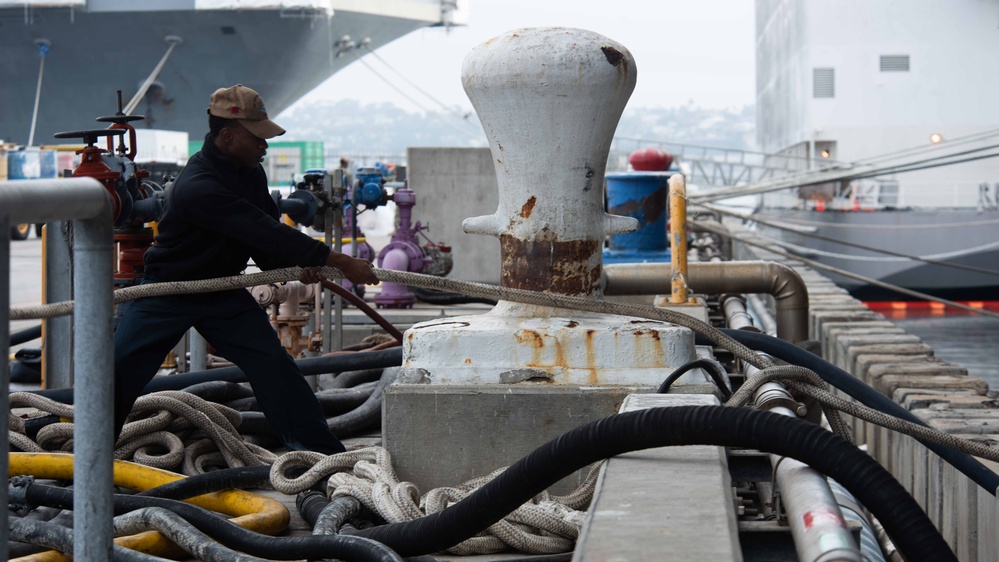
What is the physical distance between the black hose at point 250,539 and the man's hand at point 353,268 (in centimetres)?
107

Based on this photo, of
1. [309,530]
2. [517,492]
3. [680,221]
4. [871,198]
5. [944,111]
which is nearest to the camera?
[517,492]

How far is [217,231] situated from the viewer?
4.31 m

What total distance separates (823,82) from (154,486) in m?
35.9

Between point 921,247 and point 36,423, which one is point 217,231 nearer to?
point 36,423

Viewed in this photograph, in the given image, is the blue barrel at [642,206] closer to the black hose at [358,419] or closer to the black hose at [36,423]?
the black hose at [358,419]

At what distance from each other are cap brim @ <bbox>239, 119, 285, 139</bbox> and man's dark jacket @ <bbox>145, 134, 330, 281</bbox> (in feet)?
0.50

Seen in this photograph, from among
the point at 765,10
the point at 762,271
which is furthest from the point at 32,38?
the point at 762,271

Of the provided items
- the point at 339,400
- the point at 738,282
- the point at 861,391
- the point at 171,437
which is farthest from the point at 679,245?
the point at 171,437

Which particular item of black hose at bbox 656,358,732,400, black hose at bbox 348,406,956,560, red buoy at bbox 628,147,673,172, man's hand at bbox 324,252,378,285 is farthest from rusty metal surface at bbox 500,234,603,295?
red buoy at bbox 628,147,673,172

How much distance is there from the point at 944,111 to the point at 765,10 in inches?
585

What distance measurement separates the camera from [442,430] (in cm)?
398

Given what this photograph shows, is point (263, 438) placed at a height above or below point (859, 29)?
below

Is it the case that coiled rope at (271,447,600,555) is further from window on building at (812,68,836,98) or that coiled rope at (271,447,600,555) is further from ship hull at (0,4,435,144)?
ship hull at (0,4,435,144)

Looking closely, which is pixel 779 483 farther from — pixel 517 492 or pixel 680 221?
pixel 680 221
